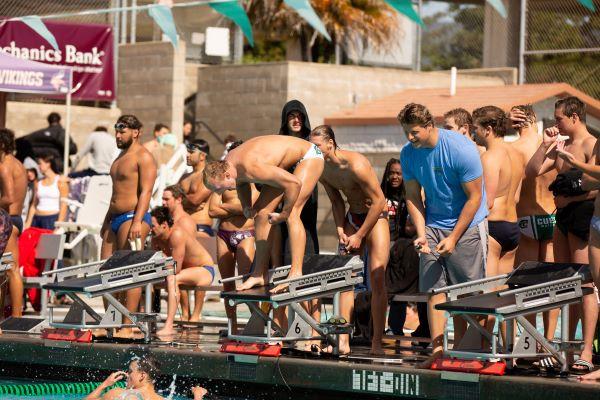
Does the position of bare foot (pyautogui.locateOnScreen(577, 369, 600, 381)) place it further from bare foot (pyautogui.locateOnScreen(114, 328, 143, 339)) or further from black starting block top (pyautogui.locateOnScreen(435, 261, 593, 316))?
bare foot (pyautogui.locateOnScreen(114, 328, 143, 339))

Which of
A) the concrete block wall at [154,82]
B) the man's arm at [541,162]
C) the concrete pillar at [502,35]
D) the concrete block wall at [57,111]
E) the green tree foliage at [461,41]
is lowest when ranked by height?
the man's arm at [541,162]

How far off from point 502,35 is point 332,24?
4.43 meters

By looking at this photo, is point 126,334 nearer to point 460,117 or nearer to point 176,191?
point 176,191

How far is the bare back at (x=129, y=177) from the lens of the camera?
10812 mm

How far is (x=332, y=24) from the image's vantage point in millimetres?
25359

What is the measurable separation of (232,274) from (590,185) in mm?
3650

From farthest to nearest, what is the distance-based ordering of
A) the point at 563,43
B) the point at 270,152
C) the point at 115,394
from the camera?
the point at 563,43, the point at 270,152, the point at 115,394

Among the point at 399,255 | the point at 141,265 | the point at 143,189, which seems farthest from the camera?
the point at 143,189

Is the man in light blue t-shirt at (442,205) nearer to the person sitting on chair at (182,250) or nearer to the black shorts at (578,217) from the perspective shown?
the black shorts at (578,217)

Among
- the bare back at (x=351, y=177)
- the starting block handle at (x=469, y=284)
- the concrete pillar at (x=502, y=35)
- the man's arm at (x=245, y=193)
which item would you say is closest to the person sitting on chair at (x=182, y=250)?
the man's arm at (x=245, y=193)

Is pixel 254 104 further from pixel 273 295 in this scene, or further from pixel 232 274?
pixel 273 295


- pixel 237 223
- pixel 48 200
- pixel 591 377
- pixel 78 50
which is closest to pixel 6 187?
pixel 237 223

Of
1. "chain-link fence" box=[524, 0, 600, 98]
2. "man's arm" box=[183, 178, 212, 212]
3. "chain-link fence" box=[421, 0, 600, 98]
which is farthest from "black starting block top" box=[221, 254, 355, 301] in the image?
"chain-link fence" box=[524, 0, 600, 98]

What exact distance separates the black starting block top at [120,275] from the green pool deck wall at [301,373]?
473 millimetres
